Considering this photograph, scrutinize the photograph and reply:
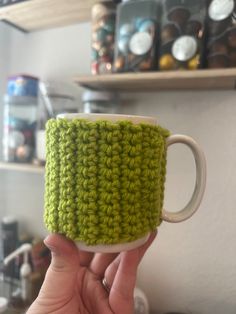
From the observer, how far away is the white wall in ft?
1.78

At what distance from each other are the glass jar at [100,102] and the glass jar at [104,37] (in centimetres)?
6

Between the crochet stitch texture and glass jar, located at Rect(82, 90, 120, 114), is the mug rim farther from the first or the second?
glass jar, located at Rect(82, 90, 120, 114)

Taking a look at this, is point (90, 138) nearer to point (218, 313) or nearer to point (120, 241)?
point (120, 241)

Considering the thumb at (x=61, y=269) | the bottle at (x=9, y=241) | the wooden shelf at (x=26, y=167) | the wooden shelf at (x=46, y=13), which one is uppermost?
the wooden shelf at (x=46, y=13)

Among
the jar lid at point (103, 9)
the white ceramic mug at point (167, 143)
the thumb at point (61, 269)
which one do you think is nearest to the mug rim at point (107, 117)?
the white ceramic mug at point (167, 143)

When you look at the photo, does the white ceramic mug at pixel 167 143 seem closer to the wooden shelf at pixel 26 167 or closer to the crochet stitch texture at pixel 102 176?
the crochet stitch texture at pixel 102 176

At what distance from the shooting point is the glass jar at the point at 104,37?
511 millimetres

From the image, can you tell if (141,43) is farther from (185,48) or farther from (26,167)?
(26,167)

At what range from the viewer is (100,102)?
1.92 feet

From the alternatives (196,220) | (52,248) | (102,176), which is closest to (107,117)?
(102,176)

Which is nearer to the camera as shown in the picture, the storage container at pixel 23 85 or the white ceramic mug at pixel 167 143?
the white ceramic mug at pixel 167 143

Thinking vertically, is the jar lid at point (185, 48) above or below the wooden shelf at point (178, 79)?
above

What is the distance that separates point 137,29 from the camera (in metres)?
0.47

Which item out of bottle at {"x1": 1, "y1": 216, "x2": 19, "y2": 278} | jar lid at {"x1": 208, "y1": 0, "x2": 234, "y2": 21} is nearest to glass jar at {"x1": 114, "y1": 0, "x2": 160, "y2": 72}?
jar lid at {"x1": 208, "y1": 0, "x2": 234, "y2": 21}
